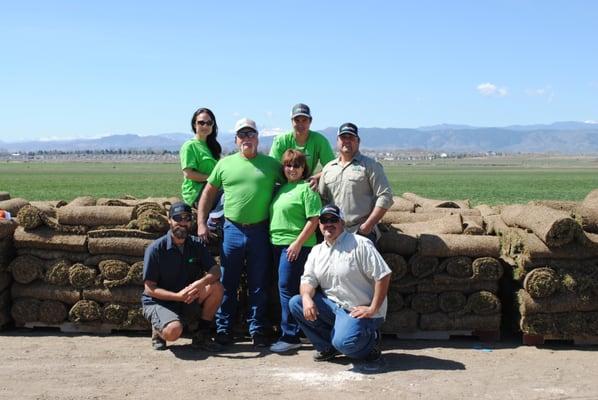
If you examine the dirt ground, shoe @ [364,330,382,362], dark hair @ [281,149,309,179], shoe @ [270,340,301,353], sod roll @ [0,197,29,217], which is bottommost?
the dirt ground

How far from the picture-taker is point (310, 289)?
7199mm

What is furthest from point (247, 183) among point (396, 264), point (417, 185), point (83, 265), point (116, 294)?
point (417, 185)

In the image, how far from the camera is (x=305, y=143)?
27.1 feet

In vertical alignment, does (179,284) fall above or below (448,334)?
above

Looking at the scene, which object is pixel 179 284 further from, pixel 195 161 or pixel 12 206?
pixel 12 206

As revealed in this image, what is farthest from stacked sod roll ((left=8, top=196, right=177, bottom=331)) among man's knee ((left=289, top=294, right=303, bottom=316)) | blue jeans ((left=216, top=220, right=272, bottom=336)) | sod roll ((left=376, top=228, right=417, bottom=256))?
sod roll ((left=376, top=228, right=417, bottom=256))

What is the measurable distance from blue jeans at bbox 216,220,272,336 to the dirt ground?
0.36 m

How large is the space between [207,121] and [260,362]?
114 inches

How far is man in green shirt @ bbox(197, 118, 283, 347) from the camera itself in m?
7.85

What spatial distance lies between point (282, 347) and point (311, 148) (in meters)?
2.30

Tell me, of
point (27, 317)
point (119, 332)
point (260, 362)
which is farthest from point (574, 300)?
point (27, 317)

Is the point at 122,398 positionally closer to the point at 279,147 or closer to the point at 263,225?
the point at 263,225

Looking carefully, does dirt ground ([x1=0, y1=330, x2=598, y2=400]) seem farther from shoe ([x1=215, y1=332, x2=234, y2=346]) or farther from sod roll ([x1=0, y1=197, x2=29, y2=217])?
sod roll ([x1=0, y1=197, x2=29, y2=217])

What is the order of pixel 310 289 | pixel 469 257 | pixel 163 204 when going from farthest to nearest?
pixel 163 204, pixel 469 257, pixel 310 289
